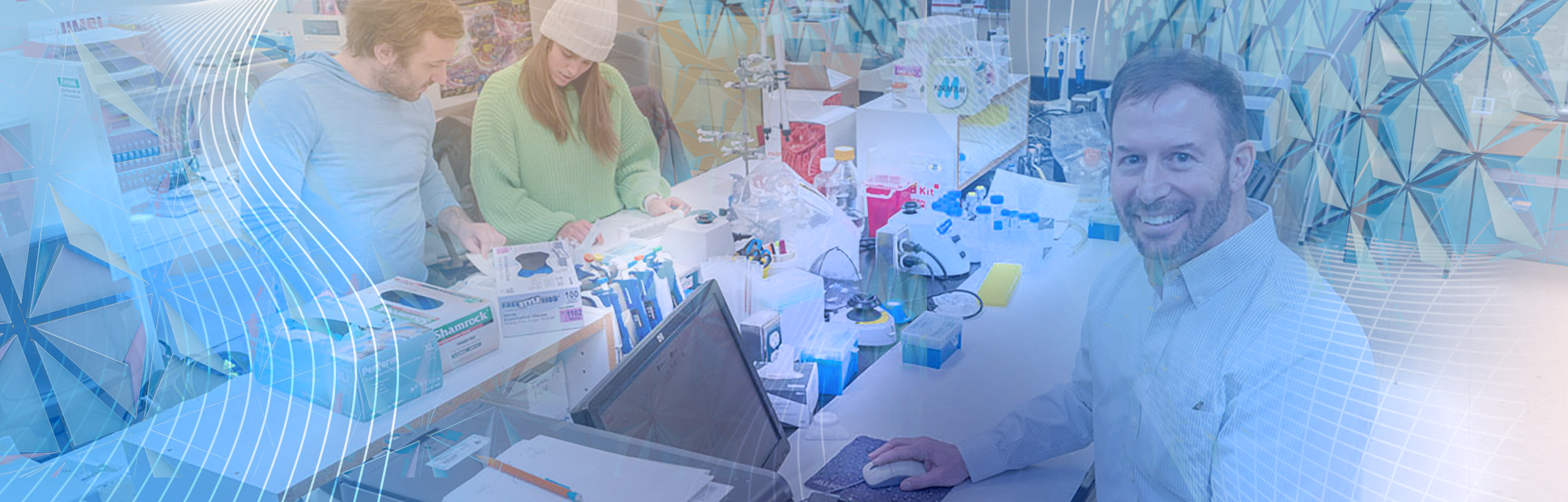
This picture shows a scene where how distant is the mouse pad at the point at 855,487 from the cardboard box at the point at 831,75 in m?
1.04

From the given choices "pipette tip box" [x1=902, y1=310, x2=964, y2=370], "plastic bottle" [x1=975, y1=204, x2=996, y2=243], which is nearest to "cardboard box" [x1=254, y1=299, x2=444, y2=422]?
"pipette tip box" [x1=902, y1=310, x2=964, y2=370]

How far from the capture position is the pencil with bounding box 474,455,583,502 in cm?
128

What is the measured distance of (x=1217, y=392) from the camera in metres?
1.48

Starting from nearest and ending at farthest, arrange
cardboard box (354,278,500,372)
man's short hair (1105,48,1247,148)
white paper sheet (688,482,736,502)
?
white paper sheet (688,482,736,502)
man's short hair (1105,48,1247,148)
cardboard box (354,278,500,372)

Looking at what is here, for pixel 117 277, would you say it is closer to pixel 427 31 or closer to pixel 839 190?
pixel 427 31

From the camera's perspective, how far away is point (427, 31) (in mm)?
1924

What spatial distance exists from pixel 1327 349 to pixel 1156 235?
1.04 ft

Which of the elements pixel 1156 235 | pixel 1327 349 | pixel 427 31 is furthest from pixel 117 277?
pixel 1327 349

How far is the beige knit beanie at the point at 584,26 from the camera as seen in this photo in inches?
83.9

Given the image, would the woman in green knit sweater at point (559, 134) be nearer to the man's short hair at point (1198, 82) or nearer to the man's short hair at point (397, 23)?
the man's short hair at point (397, 23)

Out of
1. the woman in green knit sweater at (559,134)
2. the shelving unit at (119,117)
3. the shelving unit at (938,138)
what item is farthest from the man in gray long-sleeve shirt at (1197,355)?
the shelving unit at (119,117)

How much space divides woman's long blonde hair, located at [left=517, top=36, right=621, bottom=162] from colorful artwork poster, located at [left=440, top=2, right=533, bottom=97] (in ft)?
0.14

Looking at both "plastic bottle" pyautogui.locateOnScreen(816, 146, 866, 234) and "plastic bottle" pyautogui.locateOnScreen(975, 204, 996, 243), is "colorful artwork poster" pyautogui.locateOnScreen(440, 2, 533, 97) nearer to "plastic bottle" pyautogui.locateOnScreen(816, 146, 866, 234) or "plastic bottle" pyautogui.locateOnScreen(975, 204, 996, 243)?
"plastic bottle" pyautogui.locateOnScreen(816, 146, 866, 234)
